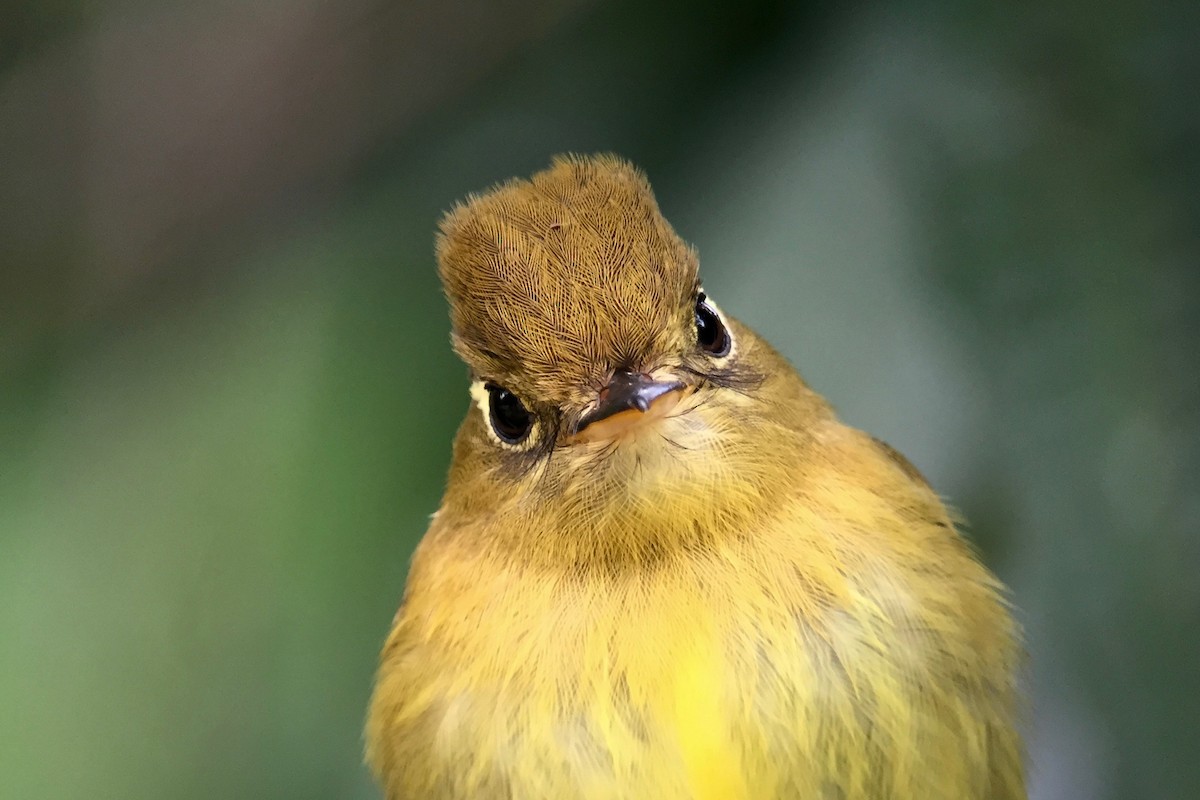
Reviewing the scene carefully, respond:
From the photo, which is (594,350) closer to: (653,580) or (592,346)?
(592,346)

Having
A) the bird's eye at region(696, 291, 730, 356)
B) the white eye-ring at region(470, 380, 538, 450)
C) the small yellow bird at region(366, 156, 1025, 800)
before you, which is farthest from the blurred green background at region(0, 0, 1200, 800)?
the white eye-ring at region(470, 380, 538, 450)

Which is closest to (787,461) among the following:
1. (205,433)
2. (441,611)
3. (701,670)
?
(701,670)

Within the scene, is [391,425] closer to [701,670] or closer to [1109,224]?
[701,670]

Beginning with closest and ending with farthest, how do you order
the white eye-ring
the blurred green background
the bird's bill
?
the bird's bill < the white eye-ring < the blurred green background

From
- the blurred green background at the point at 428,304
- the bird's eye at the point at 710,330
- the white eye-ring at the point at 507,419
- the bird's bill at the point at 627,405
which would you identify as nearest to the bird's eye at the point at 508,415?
the white eye-ring at the point at 507,419

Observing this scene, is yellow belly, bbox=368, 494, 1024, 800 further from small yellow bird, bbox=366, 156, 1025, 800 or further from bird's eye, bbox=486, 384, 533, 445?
bird's eye, bbox=486, 384, 533, 445

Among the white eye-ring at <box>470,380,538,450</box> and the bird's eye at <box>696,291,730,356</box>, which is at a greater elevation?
the bird's eye at <box>696,291,730,356</box>

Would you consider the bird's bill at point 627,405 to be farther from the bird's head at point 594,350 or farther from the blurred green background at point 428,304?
the blurred green background at point 428,304
